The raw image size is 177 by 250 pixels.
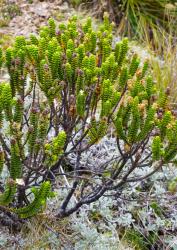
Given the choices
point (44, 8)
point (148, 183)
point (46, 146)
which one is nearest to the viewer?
point (46, 146)

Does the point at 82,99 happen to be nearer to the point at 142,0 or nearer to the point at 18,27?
the point at 18,27

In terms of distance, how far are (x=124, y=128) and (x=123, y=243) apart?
3.03 ft

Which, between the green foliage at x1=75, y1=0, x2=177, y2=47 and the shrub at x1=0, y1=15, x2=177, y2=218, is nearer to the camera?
the shrub at x1=0, y1=15, x2=177, y2=218

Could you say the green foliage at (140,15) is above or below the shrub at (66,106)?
below

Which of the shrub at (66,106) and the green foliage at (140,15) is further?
the green foliage at (140,15)

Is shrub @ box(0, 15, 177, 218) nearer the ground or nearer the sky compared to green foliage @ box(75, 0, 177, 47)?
nearer the sky

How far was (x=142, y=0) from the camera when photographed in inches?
272

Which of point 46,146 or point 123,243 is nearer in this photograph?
point 46,146

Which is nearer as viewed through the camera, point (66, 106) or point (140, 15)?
point (66, 106)

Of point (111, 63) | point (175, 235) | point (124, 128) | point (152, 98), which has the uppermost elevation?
point (111, 63)

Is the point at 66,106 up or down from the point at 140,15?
up

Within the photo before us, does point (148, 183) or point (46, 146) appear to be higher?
point (46, 146)

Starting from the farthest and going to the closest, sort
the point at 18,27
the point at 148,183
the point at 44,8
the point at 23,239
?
1. the point at 44,8
2. the point at 18,27
3. the point at 148,183
4. the point at 23,239

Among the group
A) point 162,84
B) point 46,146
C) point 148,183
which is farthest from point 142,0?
point 46,146
